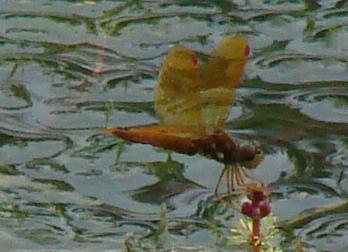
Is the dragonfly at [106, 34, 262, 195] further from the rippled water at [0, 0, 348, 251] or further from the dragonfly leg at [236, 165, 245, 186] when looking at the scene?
the rippled water at [0, 0, 348, 251]

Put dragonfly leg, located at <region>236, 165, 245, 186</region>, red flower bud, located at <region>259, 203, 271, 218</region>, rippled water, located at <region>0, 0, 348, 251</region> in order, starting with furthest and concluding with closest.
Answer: rippled water, located at <region>0, 0, 348, 251</region> → dragonfly leg, located at <region>236, 165, 245, 186</region> → red flower bud, located at <region>259, 203, 271, 218</region>

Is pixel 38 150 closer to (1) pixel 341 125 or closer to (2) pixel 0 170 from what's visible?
(2) pixel 0 170

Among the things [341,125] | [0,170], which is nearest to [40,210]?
[0,170]

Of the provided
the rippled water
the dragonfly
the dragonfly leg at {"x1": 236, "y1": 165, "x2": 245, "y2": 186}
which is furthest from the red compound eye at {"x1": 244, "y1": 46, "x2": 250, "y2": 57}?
the rippled water

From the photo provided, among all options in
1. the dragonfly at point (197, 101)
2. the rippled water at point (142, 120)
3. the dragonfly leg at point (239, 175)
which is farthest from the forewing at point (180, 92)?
the rippled water at point (142, 120)

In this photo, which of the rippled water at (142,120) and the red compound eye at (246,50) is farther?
the rippled water at (142,120)

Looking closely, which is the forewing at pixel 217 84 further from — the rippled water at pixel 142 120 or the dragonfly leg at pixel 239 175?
the rippled water at pixel 142 120

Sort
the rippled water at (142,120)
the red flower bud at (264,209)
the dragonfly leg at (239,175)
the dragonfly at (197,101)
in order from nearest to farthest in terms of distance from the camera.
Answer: the red flower bud at (264,209)
the dragonfly leg at (239,175)
the dragonfly at (197,101)
the rippled water at (142,120)

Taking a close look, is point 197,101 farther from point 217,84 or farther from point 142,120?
point 142,120
